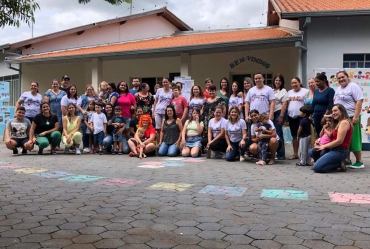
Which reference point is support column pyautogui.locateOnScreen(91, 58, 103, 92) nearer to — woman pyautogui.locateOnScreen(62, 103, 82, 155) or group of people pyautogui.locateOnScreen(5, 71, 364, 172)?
group of people pyautogui.locateOnScreen(5, 71, 364, 172)

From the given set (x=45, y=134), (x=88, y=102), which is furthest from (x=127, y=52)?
(x=45, y=134)

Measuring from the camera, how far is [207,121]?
28.4ft

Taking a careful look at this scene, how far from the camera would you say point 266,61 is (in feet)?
49.2

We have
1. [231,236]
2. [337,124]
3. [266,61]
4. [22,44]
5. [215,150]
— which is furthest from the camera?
[22,44]

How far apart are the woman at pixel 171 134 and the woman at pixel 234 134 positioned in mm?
1286

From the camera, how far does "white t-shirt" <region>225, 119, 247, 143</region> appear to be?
7906mm

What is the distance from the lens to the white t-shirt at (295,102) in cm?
778

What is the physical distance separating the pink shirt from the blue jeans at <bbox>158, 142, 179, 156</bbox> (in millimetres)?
1182

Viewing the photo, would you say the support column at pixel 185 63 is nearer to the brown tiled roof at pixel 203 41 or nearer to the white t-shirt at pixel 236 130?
the brown tiled roof at pixel 203 41

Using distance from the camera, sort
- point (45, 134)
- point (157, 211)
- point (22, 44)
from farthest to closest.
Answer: point (22, 44)
point (45, 134)
point (157, 211)

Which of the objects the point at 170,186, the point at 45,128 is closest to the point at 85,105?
the point at 45,128

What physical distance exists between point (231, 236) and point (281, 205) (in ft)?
4.06

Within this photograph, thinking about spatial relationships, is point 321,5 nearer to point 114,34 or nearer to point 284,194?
point 284,194

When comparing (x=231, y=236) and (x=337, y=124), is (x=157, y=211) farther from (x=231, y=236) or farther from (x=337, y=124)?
(x=337, y=124)
